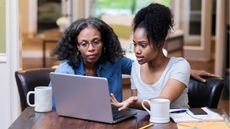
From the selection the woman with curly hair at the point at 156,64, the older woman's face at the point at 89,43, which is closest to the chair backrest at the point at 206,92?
the woman with curly hair at the point at 156,64

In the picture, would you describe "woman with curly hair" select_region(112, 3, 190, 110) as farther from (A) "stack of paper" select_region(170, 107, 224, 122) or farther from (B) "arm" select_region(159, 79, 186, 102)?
(A) "stack of paper" select_region(170, 107, 224, 122)

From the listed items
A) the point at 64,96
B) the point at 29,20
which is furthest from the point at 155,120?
the point at 29,20

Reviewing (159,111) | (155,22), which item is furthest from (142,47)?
(159,111)

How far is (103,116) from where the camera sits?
1.83 metres

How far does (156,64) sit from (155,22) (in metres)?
0.22

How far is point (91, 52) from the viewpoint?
2.15m

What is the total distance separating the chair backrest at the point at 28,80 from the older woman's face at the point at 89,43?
48cm

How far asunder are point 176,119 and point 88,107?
38cm

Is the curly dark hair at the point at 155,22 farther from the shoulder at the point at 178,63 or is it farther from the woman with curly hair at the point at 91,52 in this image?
the woman with curly hair at the point at 91,52

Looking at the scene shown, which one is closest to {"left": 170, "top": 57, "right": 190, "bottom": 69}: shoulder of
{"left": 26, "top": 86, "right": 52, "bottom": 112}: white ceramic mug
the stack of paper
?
the stack of paper

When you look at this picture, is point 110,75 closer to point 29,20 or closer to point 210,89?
point 210,89

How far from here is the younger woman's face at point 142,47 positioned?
6.65 ft

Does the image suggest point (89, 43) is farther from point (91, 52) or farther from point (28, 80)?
point (28, 80)

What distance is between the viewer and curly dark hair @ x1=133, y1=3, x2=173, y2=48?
80.8 inches
